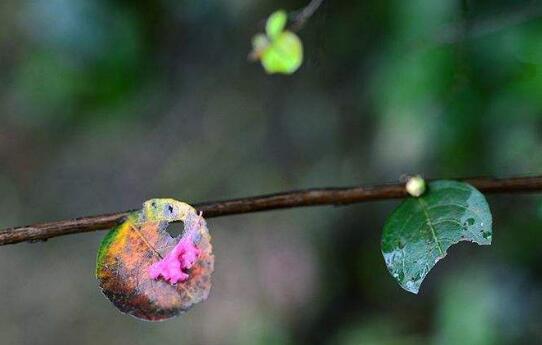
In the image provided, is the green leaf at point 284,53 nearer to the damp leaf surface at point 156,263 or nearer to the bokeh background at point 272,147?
the bokeh background at point 272,147

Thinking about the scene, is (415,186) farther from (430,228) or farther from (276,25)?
(276,25)

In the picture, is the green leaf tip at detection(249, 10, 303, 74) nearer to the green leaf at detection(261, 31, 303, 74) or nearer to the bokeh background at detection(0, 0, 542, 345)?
the green leaf at detection(261, 31, 303, 74)

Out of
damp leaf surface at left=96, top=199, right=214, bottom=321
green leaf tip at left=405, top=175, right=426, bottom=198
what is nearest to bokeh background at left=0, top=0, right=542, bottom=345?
green leaf tip at left=405, top=175, right=426, bottom=198

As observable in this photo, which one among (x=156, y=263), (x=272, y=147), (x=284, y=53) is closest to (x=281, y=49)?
(x=284, y=53)

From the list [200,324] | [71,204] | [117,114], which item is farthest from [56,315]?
[117,114]

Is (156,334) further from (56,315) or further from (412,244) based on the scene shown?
(412,244)

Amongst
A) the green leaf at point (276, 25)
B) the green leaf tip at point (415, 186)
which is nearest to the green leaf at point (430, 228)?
the green leaf tip at point (415, 186)

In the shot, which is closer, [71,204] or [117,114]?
[117,114]
